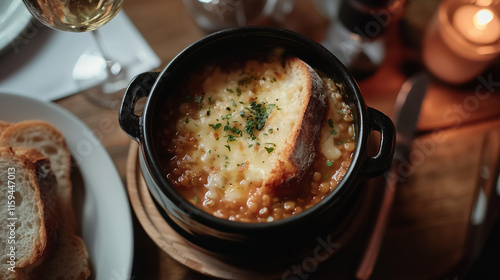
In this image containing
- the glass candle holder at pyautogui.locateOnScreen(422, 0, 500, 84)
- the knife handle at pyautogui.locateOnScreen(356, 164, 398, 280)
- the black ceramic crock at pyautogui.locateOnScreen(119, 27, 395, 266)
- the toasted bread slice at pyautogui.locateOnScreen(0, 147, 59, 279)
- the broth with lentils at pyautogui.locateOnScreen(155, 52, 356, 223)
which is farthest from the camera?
the glass candle holder at pyautogui.locateOnScreen(422, 0, 500, 84)

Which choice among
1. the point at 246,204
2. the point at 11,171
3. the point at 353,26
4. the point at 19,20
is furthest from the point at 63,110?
the point at 353,26

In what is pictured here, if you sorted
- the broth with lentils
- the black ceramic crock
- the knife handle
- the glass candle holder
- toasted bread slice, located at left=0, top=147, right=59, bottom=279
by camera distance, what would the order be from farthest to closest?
the glass candle holder < the knife handle < toasted bread slice, located at left=0, top=147, right=59, bottom=279 < the broth with lentils < the black ceramic crock

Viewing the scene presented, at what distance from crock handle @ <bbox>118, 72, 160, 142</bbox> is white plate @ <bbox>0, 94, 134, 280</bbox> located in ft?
1.09

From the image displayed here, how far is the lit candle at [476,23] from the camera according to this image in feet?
5.98

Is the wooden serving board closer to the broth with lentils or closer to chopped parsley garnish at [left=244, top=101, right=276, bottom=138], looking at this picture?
the broth with lentils

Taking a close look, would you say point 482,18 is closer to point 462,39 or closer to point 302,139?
point 462,39

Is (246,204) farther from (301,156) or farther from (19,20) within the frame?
(19,20)

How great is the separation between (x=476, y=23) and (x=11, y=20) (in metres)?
1.74

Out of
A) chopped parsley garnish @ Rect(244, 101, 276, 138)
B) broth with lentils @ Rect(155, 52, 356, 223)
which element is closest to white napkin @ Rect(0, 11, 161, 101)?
broth with lentils @ Rect(155, 52, 356, 223)

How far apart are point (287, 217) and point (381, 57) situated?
95 cm

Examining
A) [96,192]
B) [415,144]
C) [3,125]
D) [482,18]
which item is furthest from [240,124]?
[482,18]

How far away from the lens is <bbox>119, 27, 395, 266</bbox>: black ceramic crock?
47.6 inches

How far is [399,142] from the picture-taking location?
170 cm

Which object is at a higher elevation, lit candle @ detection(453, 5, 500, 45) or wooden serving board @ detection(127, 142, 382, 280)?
lit candle @ detection(453, 5, 500, 45)
